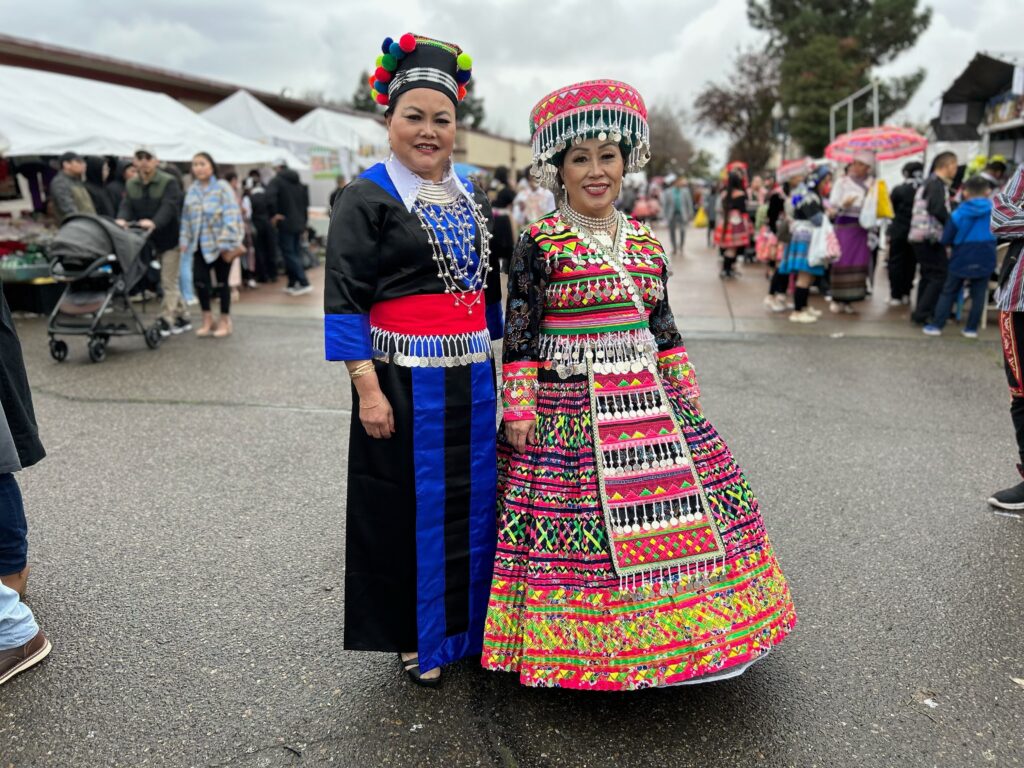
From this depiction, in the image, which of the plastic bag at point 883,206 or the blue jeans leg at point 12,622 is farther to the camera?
the plastic bag at point 883,206

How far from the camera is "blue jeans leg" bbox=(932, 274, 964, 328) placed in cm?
838

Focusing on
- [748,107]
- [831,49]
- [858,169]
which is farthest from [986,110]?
[748,107]

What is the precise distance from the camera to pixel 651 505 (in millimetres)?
2477

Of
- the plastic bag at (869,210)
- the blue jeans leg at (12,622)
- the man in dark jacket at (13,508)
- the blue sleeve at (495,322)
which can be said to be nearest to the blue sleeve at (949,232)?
the plastic bag at (869,210)

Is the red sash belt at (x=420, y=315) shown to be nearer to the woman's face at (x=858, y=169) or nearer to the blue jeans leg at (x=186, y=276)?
the woman's face at (x=858, y=169)

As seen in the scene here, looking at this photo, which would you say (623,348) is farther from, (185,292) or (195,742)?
(185,292)

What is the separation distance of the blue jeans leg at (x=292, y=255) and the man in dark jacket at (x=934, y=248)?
8.25 metres

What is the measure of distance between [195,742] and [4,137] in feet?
31.7

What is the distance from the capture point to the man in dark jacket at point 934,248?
28.1 ft

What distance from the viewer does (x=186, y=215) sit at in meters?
7.91

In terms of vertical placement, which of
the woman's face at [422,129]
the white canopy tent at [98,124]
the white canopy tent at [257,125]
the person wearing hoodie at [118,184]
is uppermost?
the white canopy tent at [257,125]

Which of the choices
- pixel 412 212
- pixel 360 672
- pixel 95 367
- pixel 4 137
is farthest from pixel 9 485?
pixel 4 137

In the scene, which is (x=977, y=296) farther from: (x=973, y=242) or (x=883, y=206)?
(x=883, y=206)

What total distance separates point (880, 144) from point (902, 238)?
1.18m
